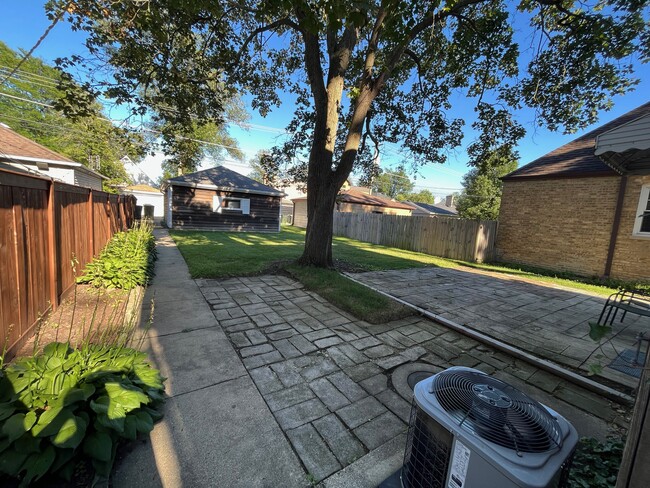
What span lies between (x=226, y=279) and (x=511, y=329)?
A: 17.5 ft

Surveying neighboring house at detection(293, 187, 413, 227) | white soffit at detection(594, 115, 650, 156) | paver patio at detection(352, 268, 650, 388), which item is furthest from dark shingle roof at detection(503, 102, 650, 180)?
neighboring house at detection(293, 187, 413, 227)

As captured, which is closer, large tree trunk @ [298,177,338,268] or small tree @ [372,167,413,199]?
large tree trunk @ [298,177,338,268]

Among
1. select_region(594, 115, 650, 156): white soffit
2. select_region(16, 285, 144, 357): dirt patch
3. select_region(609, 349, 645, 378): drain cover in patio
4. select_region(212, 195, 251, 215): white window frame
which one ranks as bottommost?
select_region(609, 349, 645, 378): drain cover in patio

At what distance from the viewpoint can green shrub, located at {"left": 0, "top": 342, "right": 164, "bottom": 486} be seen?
1.37 meters

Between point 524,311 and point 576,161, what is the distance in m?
8.81

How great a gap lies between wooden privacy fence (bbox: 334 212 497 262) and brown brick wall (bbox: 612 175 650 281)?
3840 millimetres

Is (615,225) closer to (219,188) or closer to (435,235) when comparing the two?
(435,235)

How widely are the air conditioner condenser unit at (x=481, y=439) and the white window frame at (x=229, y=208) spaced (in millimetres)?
16067

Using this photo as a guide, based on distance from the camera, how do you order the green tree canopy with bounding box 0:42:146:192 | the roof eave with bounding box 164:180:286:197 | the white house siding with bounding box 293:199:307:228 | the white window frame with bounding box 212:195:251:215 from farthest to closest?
the white house siding with bounding box 293:199:307:228 < the green tree canopy with bounding box 0:42:146:192 < the white window frame with bounding box 212:195:251:215 < the roof eave with bounding box 164:180:286:197

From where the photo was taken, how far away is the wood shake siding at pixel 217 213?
14898 mm

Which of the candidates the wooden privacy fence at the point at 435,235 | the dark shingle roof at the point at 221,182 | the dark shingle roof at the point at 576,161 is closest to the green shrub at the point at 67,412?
the wooden privacy fence at the point at 435,235

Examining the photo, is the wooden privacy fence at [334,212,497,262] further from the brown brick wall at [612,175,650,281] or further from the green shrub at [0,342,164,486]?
the green shrub at [0,342,164,486]

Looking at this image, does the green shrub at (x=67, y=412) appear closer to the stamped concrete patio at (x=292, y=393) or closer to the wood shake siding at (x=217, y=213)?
the stamped concrete patio at (x=292, y=393)

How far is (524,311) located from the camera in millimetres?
5109
